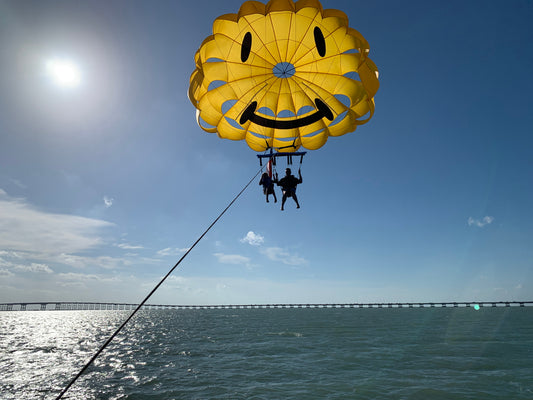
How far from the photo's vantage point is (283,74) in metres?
11.1

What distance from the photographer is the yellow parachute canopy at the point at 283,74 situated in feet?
31.3

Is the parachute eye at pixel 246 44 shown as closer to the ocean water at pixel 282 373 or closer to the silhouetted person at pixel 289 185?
the silhouetted person at pixel 289 185

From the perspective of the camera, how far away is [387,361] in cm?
1889

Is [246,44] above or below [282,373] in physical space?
above

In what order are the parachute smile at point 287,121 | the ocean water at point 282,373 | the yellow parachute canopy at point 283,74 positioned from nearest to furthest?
the yellow parachute canopy at point 283,74 < the parachute smile at point 287,121 < the ocean water at point 282,373

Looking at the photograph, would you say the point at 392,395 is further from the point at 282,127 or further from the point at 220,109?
the point at 220,109

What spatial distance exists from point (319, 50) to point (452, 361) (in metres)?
20.1

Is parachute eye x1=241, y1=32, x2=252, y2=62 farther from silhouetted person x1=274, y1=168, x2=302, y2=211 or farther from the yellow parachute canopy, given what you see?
silhouetted person x1=274, y1=168, x2=302, y2=211

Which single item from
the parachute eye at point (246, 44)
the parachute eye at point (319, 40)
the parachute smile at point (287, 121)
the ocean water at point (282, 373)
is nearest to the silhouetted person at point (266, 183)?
the parachute smile at point (287, 121)

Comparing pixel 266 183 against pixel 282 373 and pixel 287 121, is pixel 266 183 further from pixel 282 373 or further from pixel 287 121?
pixel 282 373

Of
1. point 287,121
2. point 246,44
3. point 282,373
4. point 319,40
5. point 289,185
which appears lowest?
point 282,373

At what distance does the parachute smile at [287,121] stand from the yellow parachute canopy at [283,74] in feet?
0.12

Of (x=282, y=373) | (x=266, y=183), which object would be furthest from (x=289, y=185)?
(x=282, y=373)

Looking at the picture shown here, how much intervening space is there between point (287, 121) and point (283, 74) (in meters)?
1.87
